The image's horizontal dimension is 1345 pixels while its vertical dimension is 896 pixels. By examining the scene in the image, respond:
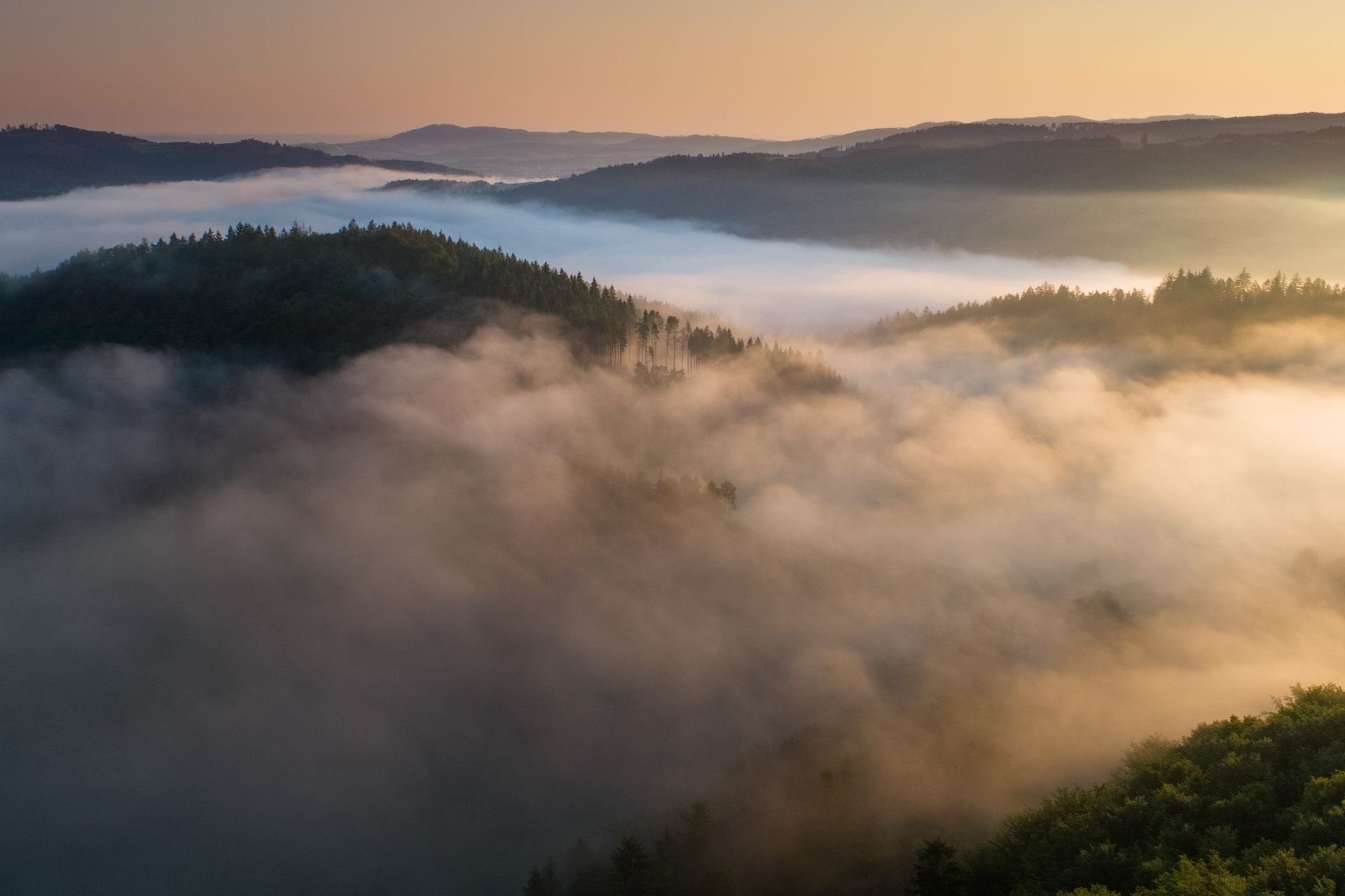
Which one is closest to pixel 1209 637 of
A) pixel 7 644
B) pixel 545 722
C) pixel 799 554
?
pixel 799 554

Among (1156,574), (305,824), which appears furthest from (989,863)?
(1156,574)

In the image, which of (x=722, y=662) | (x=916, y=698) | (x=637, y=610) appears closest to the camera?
(x=916, y=698)

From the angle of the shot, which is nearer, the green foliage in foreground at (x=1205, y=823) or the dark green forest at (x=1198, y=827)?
the dark green forest at (x=1198, y=827)

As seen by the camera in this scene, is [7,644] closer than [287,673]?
No

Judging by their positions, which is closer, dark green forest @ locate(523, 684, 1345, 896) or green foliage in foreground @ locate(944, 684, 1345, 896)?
dark green forest @ locate(523, 684, 1345, 896)

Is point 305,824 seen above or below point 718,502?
below

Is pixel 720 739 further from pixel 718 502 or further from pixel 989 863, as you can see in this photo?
pixel 989 863

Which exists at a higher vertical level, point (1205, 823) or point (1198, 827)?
point (1205, 823)

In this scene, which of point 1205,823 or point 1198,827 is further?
point 1198,827

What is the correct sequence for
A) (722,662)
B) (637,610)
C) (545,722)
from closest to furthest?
(545,722) → (722,662) → (637,610)

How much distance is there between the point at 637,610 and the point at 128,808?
302ft

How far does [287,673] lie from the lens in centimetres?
16562

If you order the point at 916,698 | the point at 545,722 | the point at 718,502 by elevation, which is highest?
the point at 718,502

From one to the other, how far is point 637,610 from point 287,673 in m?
69.6
